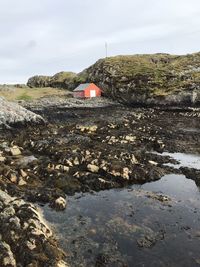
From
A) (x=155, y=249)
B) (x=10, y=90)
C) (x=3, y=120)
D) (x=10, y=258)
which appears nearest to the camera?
(x=10, y=258)

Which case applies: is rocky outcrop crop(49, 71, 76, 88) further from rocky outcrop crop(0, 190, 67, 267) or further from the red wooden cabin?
rocky outcrop crop(0, 190, 67, 267)

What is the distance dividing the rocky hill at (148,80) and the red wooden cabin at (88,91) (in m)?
2.51

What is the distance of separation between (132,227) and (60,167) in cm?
1155

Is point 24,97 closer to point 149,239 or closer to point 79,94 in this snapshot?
point 79,94

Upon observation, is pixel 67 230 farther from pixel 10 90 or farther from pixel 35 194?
pixel 10 90

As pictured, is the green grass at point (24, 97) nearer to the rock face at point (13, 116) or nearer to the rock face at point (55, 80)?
the rock face at point (55, 80)

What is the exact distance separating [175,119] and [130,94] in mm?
41281

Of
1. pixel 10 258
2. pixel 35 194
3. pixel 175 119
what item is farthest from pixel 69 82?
pixel 10 258

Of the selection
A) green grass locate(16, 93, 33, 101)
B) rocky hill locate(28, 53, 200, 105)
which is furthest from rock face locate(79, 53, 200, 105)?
green grass locate(16, 93, 33, 101)

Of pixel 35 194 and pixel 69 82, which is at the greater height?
pixel 69 82

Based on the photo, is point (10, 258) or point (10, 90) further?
point (10, 90)

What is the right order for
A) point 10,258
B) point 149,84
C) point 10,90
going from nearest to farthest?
point 10,258 < point 149,84 < point 10,90

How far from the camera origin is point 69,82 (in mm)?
153750

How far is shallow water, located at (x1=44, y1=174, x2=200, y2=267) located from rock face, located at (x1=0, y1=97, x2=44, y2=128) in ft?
114
